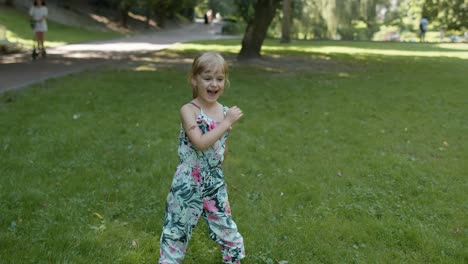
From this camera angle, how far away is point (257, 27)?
16.1m

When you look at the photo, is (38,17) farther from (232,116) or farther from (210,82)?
(232,116)

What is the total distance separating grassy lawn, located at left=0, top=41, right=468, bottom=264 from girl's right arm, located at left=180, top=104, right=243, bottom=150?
4.00 feet

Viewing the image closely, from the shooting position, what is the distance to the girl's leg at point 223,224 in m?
3.25

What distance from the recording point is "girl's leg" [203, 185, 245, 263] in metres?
3.25

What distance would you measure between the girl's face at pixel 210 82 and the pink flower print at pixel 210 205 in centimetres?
70

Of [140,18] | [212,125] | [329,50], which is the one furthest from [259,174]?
[140,18]

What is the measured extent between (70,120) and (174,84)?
3849 millimetres

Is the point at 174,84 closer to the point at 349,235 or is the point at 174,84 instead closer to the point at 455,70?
the point at 349,235

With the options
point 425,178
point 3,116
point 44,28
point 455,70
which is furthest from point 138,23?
point 425,178

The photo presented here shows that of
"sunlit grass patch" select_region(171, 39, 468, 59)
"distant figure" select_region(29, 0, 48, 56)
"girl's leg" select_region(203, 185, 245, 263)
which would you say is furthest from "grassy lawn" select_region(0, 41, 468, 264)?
"sunlit grass patch" select_region(171, 39, 468, 59)

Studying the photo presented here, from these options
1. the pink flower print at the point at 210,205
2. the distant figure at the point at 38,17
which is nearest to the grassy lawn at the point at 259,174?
the pink flower print at the point at 210,205

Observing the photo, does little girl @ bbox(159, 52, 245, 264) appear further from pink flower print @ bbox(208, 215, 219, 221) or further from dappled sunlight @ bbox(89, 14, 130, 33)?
dappled sunlight @ bbox(89, 14, 130, 33)

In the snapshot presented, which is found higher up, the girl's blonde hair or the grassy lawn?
the girl's blonde hair

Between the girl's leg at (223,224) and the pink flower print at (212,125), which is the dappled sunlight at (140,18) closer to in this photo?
the girl's leg at (223,224)
